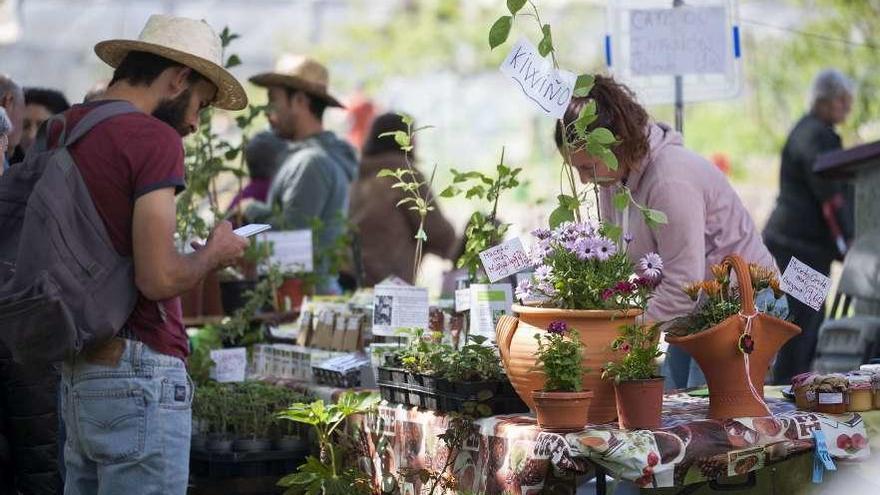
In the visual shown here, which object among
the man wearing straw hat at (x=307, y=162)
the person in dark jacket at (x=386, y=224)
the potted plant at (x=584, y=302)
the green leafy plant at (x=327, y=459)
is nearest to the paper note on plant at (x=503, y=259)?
the potted plant at (x=584, y=302)

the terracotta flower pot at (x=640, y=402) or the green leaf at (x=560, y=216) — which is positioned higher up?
the green leaf at (x=560, y=216)

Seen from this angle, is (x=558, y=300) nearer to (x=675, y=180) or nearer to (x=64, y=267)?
(x=675, y=180)

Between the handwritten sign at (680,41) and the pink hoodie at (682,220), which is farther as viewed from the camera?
the handwritten sign at (680,41)

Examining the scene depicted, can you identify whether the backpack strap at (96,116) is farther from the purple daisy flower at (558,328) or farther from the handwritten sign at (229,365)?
the handwritten sign at (229,365)

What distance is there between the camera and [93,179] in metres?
2.66

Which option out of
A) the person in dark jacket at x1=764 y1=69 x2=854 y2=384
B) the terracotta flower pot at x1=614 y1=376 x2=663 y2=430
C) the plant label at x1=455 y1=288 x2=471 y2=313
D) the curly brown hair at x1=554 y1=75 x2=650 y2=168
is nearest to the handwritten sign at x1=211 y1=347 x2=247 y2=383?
the plant label at x1=455 y1=288 x2=471 y2=313

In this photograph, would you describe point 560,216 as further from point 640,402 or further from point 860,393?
point 860,393

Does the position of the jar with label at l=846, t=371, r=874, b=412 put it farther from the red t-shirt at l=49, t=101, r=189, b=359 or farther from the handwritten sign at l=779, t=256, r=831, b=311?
the red t-shirt at l=49, t=101, r=189, b=359

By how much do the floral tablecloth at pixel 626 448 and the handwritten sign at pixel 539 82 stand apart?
72 centimetres

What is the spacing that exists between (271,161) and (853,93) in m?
2.89

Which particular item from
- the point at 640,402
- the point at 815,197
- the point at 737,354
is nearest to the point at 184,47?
the point at 640,402

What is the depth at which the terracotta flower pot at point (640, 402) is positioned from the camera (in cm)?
274

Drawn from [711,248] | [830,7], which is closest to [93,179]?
[711,248]

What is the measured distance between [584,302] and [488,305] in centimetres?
57
